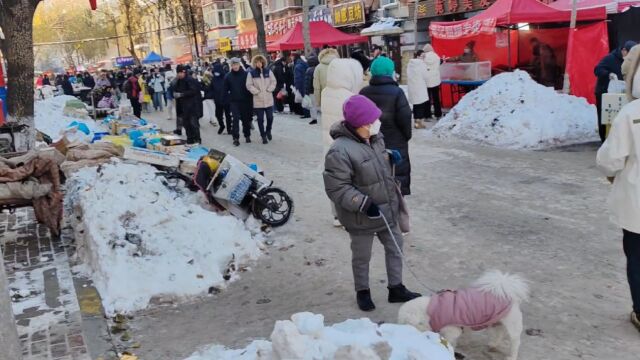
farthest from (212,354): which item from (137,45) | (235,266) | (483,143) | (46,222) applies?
(137,45)

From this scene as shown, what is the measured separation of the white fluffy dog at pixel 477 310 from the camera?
3.54 m

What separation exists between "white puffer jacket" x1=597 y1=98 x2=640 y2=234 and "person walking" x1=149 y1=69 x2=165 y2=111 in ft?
71.6

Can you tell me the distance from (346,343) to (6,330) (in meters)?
1.79

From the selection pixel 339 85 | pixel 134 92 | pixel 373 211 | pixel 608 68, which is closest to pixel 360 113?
pixel 373 211

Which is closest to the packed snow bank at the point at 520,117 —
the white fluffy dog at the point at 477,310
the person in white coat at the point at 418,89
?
the person in white coat at the point at 418,89

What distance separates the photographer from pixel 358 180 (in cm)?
438

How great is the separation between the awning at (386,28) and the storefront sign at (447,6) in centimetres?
116

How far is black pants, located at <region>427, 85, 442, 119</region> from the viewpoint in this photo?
14684 mm

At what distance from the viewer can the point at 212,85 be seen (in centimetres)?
1518

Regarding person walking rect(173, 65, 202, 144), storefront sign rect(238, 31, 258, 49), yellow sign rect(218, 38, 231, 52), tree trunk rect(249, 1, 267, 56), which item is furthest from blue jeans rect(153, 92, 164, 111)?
yellow sign rect(218, 38, 231, 52)

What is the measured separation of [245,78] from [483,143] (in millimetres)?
5195

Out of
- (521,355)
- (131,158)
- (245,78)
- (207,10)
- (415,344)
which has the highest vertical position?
(207,10)

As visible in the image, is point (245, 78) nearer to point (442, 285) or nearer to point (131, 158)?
point (131, 158)

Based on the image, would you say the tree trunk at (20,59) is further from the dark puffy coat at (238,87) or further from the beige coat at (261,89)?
the beige coat at (261,89)
